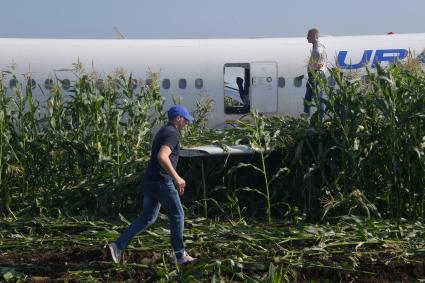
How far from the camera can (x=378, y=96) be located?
34.5ft

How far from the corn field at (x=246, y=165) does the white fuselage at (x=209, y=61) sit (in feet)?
21.5

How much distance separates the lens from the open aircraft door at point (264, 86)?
19.3 m

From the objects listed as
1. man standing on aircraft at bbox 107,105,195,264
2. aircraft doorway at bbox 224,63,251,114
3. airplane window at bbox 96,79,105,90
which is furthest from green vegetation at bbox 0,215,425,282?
aircraft doorway at bbox 224,63,251,114

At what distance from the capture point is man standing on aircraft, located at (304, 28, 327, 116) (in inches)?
441

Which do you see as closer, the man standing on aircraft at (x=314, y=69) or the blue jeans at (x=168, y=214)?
the blue jeans at (x=168, y=214)

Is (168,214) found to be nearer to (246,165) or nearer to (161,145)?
(161,145)

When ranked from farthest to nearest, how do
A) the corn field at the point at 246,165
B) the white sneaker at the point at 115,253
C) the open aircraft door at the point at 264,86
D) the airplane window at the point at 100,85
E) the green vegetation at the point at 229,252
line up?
1. the open aircraft door at the point at 264,86
2. the airplane window at the point at 100,85
3. the corn field at the point at 246,165
4. the white sneaker at the point at 115,253
5. the green vegetation at the point at 229,252

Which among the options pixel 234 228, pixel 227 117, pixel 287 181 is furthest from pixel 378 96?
pixel 227 117

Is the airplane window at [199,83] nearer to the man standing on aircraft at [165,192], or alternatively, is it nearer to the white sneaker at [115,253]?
the man standing on aircraft at [165,192]

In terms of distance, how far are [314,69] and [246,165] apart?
2.34 m

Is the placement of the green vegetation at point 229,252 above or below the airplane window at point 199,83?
below

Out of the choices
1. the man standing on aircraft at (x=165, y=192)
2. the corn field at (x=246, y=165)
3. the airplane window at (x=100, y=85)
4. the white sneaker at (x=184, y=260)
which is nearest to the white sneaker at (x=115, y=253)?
the man standing on aircraft at (x=165, y=192)

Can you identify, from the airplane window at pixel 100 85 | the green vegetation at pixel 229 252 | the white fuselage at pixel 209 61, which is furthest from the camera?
the white fuselage at pixel 209 61

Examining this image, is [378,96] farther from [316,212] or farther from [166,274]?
[166,274]
